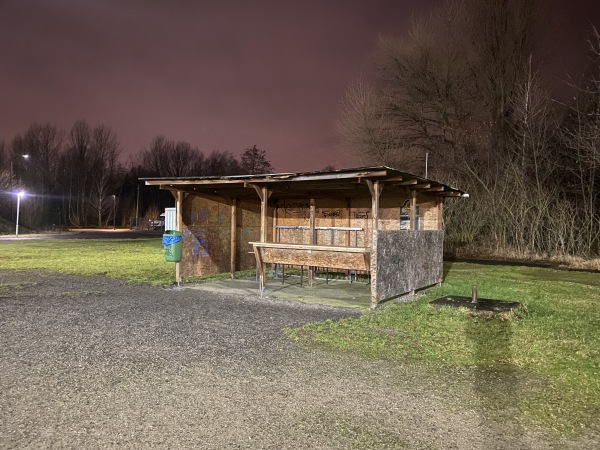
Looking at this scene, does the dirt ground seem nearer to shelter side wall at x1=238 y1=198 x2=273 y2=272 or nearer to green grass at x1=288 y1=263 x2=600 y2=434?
green grass at x1=288 y1=263 x2=600 y2=434

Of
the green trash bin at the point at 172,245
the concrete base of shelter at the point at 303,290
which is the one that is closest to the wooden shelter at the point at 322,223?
the green trash bin at the point at 172,245

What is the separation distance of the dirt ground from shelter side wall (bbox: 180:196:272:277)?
528 cm

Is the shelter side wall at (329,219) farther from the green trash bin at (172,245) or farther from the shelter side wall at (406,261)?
the green trash bin at (172,245)

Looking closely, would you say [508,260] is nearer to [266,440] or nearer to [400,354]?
[400,354]

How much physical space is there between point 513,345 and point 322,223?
26.1ft

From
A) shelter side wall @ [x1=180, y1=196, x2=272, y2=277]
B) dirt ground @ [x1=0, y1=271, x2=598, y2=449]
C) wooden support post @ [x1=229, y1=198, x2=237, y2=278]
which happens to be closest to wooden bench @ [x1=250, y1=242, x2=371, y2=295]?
dirt ground @ [x1=0, y1=271, x2=598, y2=449]

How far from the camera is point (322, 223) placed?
13586mm

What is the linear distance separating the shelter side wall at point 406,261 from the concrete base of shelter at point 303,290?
635mm

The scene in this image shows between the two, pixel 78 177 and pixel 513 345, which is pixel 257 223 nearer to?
pixel 513 345

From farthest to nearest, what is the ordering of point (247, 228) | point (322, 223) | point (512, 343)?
point (247, 228) → point (322, 223) → point (512, 343)

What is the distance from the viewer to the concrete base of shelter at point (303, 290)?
9.61m

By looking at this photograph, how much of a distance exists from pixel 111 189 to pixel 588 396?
74826 millimetres

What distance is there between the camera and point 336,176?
904 cm

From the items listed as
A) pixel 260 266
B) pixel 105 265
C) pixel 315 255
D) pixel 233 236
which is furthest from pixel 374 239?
pixel 105 265
